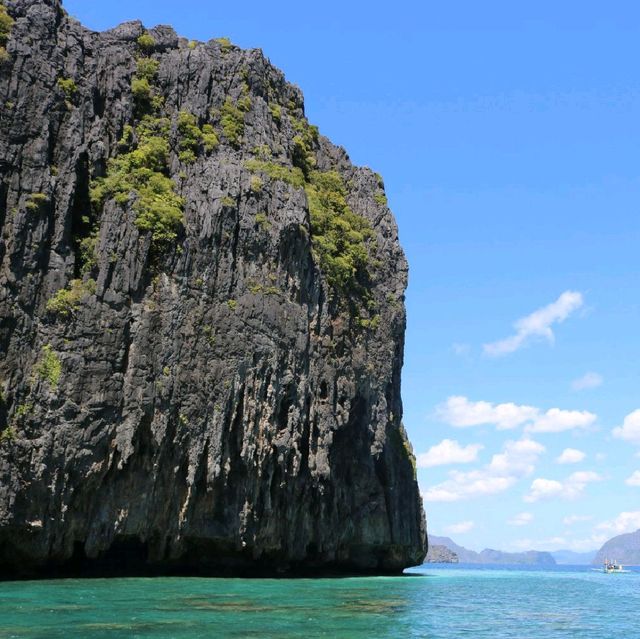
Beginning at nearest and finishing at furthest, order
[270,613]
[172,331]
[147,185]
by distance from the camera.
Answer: [270,613], [172,331], [147,185]

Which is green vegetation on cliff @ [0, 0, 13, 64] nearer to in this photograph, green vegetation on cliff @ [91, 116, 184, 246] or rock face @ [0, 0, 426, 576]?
rock face @ [0, 0, 426, 576]

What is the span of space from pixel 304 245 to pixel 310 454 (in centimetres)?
1063

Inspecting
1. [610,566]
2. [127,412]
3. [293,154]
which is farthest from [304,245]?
[610,566]

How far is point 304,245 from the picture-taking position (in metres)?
38.4

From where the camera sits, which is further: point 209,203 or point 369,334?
point 369,334

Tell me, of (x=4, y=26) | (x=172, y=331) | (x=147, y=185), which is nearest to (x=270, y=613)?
(x=172, y=331)

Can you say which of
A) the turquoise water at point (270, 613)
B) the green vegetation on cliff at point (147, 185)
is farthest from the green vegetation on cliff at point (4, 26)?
the turquoise water at point (270, 613)

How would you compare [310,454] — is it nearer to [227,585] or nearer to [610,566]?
[227,585]

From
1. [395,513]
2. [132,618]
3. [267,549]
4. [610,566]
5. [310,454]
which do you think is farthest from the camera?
[610,566]

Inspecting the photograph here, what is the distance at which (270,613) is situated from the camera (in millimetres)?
19859

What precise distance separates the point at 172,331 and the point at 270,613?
15.7 meters

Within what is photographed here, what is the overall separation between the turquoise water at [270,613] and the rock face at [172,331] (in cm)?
315

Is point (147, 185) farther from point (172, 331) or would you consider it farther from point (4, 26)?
point (4, 26)

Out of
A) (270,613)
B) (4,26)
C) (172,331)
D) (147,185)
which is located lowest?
(270,613)
